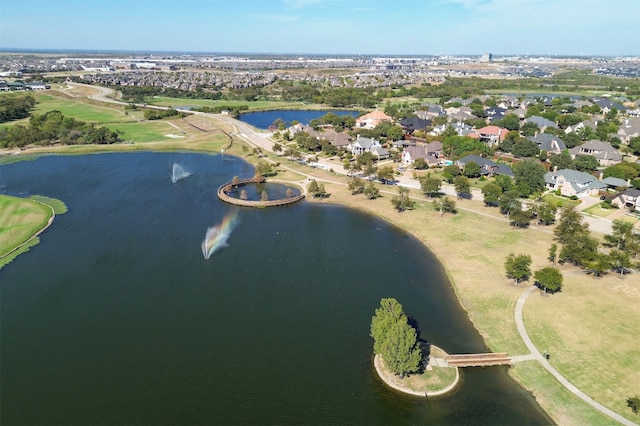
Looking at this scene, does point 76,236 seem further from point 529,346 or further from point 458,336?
point 529,346

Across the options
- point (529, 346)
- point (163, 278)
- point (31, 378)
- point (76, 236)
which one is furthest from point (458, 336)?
point (76, 236)

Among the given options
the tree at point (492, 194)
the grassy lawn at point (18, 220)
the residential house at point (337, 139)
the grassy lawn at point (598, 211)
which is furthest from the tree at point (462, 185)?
the grassy lawn at point (18, 220)

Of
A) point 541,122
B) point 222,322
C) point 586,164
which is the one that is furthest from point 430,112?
point 222,322

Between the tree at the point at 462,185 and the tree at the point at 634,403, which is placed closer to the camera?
the tree at the point at 634,403

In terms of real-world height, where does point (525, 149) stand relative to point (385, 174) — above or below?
above

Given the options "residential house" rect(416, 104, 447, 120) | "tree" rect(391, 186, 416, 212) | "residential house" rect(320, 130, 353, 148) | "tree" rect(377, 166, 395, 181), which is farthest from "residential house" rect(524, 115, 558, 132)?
"tree" rect(391, 186, 416, 212)

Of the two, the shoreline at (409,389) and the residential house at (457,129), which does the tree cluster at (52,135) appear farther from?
the shoreline at (409,389)

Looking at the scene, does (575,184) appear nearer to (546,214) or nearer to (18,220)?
(546,214)
